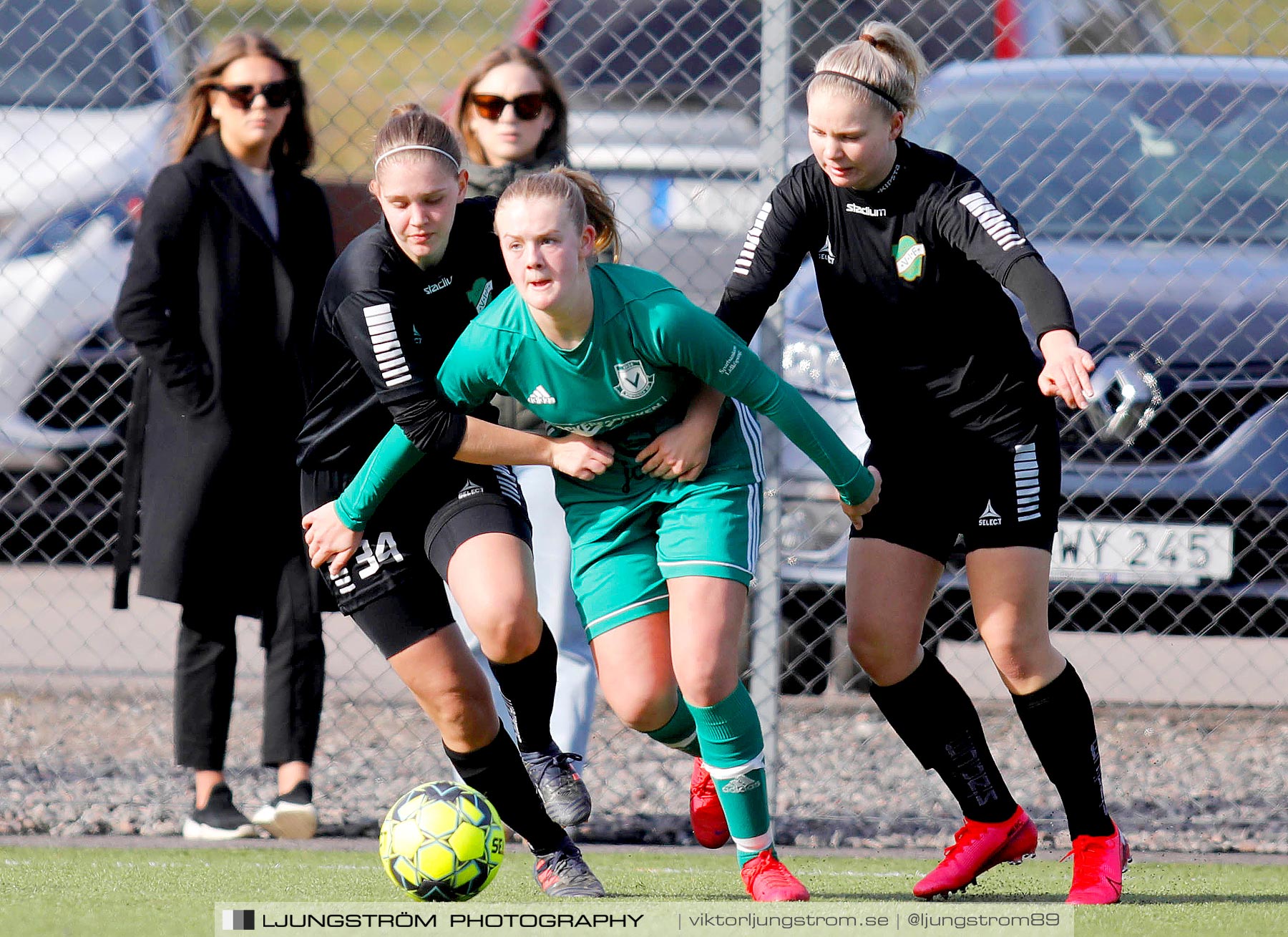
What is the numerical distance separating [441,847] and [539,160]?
215cm

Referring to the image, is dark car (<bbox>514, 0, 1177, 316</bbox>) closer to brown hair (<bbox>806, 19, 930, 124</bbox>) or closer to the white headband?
brown hair (<bbox>806, 19, 930, 124</bbox>)

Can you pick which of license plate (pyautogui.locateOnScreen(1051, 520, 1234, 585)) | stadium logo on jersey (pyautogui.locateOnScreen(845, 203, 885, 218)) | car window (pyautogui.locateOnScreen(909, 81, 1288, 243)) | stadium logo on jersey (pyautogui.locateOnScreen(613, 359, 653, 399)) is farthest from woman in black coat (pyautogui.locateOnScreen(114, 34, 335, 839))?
car window (pyautogui.locateOnScreen(909, 81, 1288, 243))

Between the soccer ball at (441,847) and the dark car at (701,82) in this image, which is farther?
the dark car at (701,82)

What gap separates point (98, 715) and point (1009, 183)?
13.2ft

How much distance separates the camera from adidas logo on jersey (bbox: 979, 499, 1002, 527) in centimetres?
390

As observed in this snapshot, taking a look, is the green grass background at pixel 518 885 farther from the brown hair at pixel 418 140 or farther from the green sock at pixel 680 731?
the brown hair at pixel 418 140

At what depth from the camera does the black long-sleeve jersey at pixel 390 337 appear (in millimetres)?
3846

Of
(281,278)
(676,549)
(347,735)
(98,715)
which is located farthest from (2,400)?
(676,549)

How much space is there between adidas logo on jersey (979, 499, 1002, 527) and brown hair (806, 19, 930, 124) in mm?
943

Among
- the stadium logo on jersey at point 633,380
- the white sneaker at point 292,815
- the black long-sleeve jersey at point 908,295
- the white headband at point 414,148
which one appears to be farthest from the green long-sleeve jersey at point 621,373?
the white sneaker at point 292,815

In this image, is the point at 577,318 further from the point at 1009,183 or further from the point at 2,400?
the point at 2,400

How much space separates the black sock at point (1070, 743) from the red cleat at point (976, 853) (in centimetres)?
16

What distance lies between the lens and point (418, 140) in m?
3.96

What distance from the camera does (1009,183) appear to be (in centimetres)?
Answer: 604
